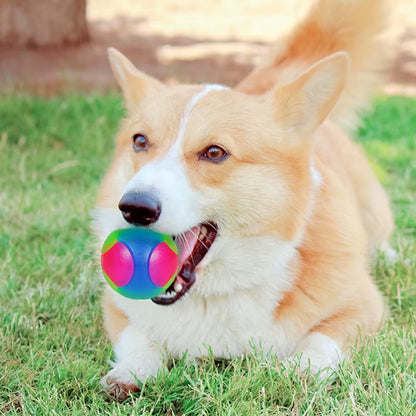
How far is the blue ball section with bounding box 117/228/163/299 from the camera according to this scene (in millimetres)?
2318

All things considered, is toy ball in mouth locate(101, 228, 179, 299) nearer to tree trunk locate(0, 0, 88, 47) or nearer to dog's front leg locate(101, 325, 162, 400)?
dog's front leg locate(101, 325, 162, 400)

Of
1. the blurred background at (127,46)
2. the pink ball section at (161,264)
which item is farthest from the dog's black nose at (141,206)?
the blurred background at (127,46)

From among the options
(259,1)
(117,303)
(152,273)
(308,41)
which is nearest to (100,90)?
(308,41)

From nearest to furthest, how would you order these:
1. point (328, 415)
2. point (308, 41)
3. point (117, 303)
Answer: point (328, 415), point (117, 303), point (308, 41)

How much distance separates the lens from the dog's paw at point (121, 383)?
7.93 ft

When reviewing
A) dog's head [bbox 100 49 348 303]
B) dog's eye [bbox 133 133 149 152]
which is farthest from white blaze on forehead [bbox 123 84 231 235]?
dog's eye [bbox 133 133 149 152]

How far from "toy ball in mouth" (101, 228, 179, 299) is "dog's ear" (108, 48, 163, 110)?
2.60 ft

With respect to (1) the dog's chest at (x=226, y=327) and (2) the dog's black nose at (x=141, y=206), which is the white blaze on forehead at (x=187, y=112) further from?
(1) the dog's chest at (x=226, y=327)

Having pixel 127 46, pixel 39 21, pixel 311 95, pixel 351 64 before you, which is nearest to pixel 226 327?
pixel 311 95

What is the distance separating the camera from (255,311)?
2611 mm

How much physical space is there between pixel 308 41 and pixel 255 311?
2.05 metres

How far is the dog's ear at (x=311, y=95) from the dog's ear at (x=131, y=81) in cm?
59

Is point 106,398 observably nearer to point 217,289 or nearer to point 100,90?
point 217,289

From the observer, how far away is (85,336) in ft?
9.40
